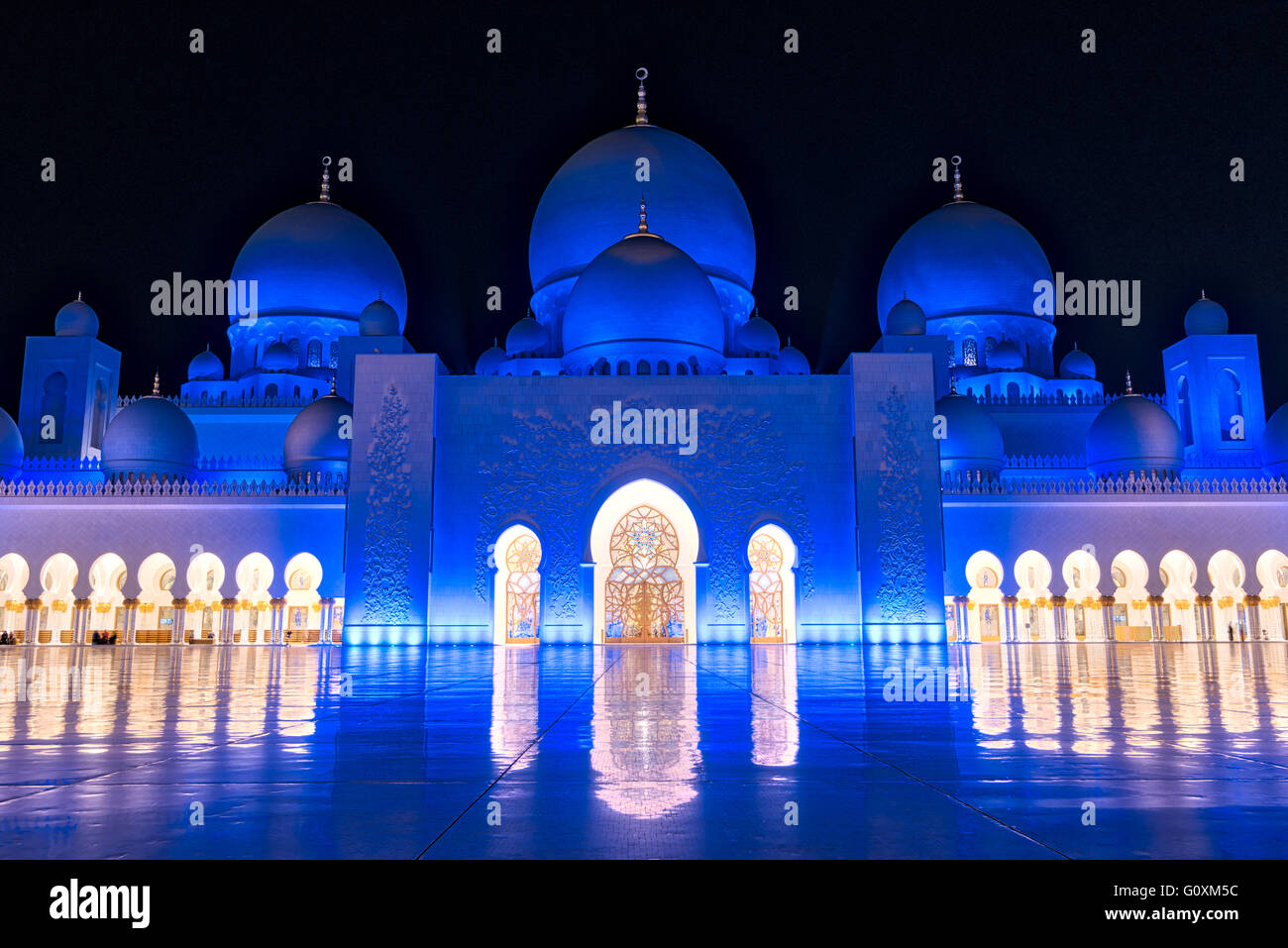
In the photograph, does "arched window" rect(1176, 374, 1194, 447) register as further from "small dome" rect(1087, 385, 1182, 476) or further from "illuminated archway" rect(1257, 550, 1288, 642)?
"illuminated archway" rect(1257, 550, 1288, 642)

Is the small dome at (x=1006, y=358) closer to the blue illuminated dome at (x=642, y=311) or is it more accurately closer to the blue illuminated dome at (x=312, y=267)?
the blue illuminated dome at (x=642, y=311)

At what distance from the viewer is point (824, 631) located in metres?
15.0

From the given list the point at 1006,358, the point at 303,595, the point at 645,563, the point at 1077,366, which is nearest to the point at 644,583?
the point at 645,563

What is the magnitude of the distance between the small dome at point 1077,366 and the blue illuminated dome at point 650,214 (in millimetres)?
7798

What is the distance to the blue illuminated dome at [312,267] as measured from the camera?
892 inches

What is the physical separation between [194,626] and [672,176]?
12.9 metres

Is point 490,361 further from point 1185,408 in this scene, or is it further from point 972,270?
point 1185,408

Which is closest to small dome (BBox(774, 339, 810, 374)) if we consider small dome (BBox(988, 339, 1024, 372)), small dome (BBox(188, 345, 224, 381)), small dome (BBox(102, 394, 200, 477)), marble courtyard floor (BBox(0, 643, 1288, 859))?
small dome (BBox(988, 339, 1024, 372))

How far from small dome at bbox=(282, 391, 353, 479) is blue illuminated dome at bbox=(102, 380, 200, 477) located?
2371 millimetres

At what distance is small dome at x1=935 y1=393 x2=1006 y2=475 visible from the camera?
18.8 m

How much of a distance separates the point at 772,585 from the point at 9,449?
15753mm

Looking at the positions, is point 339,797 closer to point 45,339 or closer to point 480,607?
point 480,607

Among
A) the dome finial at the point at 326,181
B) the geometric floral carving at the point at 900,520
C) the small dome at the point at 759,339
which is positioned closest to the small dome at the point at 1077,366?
the small dome at the point at 759,339
